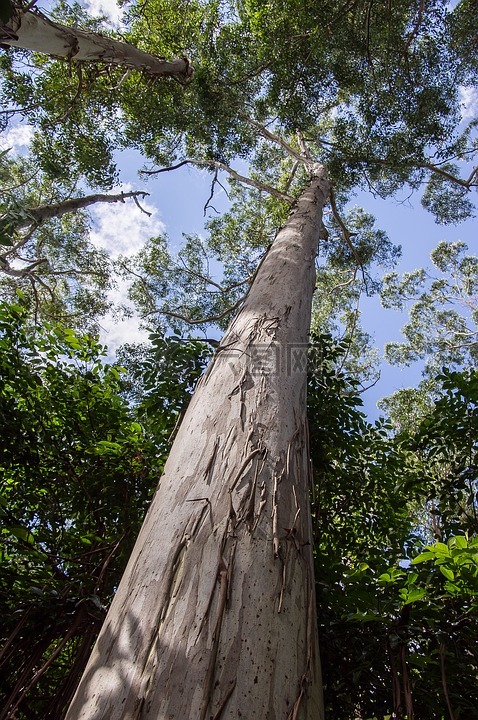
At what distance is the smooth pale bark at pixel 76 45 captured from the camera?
13.6ft

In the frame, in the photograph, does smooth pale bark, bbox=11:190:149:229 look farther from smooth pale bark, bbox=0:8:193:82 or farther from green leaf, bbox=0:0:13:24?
green leaf, bbox=0:0:13:24

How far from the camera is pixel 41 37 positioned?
4359 millimetres

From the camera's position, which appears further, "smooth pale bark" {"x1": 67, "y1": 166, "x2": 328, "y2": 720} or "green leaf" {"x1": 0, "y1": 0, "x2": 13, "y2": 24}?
"green leaf" {"x1": 0, "y1": 0, "x2": 13, "y2": 24}

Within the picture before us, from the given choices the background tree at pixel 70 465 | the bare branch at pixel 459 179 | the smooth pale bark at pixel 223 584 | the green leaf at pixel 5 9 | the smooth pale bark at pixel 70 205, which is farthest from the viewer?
the bare branch at pixel 459 179

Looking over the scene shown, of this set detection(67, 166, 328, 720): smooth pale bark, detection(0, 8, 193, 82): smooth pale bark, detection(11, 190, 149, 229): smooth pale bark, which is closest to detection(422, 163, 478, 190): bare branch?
detection(0, 8, 193, 82): smooth pale bark

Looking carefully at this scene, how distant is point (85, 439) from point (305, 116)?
24.0 ft

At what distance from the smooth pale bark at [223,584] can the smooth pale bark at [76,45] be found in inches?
119

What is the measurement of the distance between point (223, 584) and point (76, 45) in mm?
5545

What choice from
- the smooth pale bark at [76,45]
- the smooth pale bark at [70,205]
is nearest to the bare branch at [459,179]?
the smooth pale bark at [76,45]

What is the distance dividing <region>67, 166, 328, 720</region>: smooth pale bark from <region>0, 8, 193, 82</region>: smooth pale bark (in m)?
3.03

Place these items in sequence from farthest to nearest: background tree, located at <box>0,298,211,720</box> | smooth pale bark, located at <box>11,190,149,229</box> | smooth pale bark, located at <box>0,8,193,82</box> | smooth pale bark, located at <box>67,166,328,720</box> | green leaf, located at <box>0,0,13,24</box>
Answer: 1. smooth pale bark, located at <box>11,190,149,229</box>
2. smooth pale bark, located at <box>0,8,193,82</box>
3. background tree, located at <box>0,298,211,720</box>
4. green leaf, located at <box>0,0,13,24</box>
5. smooth pale bark, located at <box>67,166,328,720</box>

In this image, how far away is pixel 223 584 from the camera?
1.08 metres

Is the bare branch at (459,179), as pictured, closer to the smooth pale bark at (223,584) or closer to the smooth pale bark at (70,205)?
the smooth pale bark at (70,205)

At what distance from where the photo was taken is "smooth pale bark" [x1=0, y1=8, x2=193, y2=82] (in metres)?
4.13
